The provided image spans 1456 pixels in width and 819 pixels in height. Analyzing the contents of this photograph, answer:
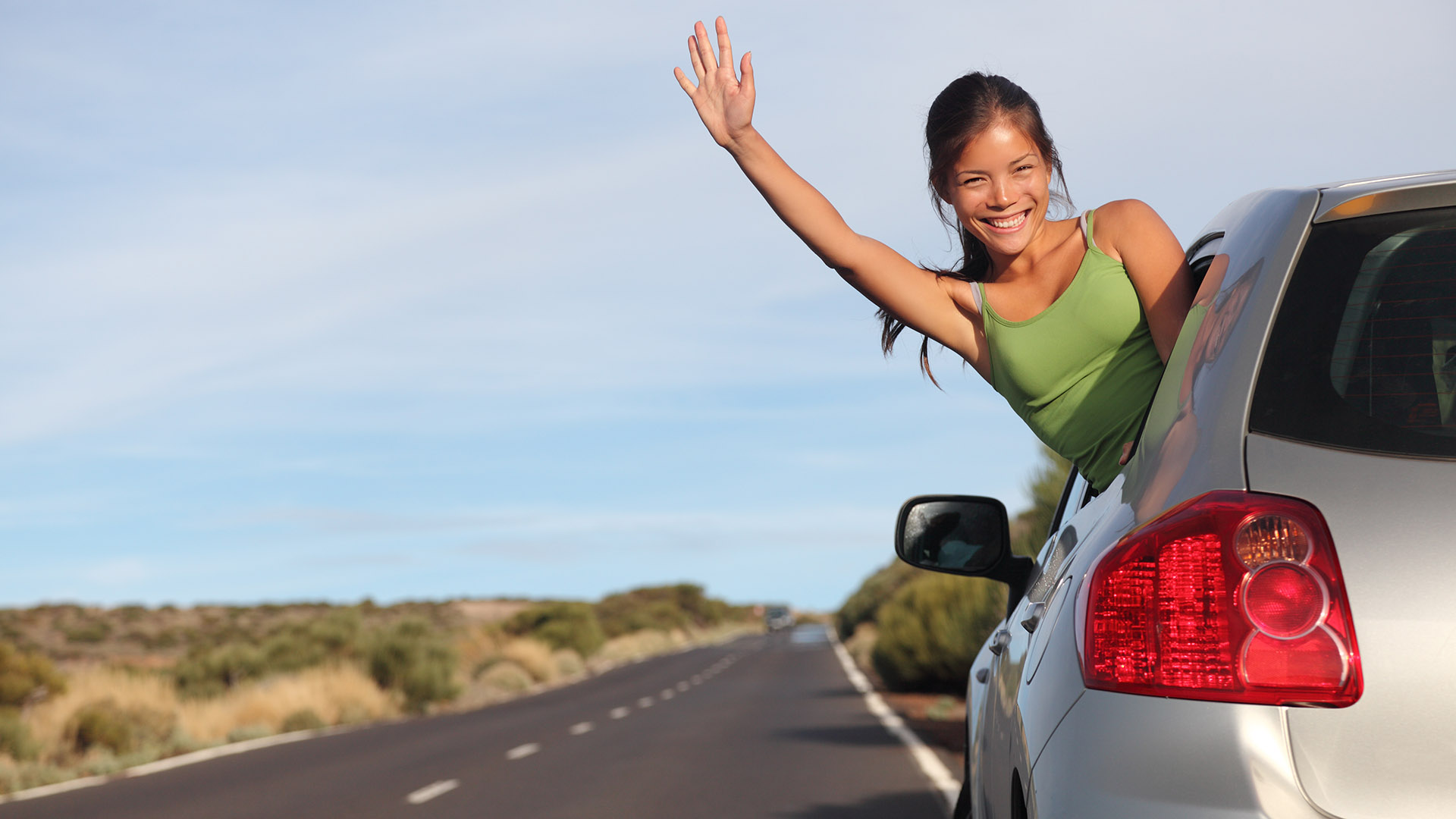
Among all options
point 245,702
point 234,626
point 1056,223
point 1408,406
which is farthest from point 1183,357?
point 234,626

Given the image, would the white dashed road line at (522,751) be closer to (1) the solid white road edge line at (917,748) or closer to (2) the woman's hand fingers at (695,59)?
(1) the solid white road edge line at (917,748)

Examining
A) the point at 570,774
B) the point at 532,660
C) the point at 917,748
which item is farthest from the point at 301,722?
the point at 532,660

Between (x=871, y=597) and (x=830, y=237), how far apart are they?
56283 mm

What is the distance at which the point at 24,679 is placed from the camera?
72.9 feet

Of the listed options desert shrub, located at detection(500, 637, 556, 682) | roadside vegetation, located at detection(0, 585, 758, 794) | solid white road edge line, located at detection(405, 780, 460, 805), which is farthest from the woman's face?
desert shrub, located at detection(500, 637, 556, 682)

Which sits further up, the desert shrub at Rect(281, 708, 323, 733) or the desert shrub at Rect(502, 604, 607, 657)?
the desert shrub at Rect(281, 708, 323, 733)

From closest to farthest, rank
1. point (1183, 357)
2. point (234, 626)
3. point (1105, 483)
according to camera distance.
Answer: point (1183, 357)
point (1105, 483)
point (234, 626)

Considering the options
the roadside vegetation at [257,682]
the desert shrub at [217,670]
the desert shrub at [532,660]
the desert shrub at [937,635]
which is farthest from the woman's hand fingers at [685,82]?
the desert shrub at [532,660]

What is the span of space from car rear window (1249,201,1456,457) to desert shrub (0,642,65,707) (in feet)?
76.0

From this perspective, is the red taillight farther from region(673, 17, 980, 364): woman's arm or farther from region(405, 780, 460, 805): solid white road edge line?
region(405, 780, 460, 805): solid white road edge line

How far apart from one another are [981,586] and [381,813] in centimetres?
1142

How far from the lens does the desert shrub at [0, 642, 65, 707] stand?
21.7 meters

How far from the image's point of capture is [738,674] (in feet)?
109

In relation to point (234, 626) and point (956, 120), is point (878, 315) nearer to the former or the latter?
point (956, 120)
